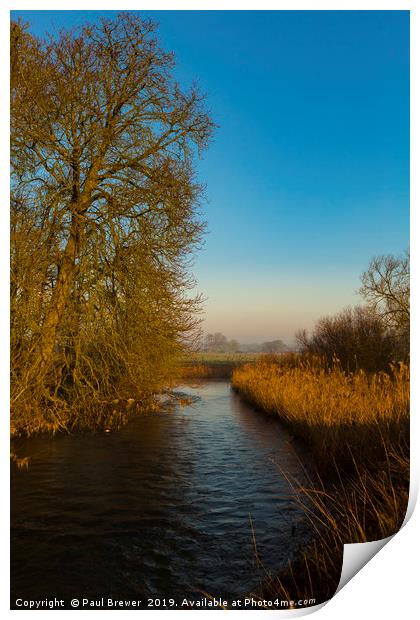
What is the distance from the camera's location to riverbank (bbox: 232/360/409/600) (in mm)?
3025

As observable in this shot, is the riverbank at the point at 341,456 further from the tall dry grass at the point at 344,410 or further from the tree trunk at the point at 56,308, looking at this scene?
the tree trunk at the point at 56,308

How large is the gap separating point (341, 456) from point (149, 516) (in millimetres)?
2372

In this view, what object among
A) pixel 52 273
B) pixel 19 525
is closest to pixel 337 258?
pixel 52 273

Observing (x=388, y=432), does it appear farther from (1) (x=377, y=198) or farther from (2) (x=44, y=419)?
(2) (x=44, y=419)

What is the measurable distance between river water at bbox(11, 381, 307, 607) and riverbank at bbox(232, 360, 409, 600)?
0.90 feet

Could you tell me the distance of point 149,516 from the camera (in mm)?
4184

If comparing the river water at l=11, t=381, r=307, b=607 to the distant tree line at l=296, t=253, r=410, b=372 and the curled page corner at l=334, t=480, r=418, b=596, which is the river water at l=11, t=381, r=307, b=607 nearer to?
the curled page corner at l=334, t=480, r=418, b=596

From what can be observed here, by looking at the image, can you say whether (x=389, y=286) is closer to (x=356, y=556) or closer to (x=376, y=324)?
(x=376, y=324)

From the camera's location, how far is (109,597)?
9.46ft

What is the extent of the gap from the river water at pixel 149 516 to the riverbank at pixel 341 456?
27 centimetres

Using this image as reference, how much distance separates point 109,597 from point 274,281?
2704 mm

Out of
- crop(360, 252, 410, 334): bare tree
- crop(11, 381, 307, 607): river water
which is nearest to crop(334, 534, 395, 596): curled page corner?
crop(11, 381, 307, 607): river water

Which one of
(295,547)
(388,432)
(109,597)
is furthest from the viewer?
(388,432)

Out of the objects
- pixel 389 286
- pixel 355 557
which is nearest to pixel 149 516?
pixel 355 557
